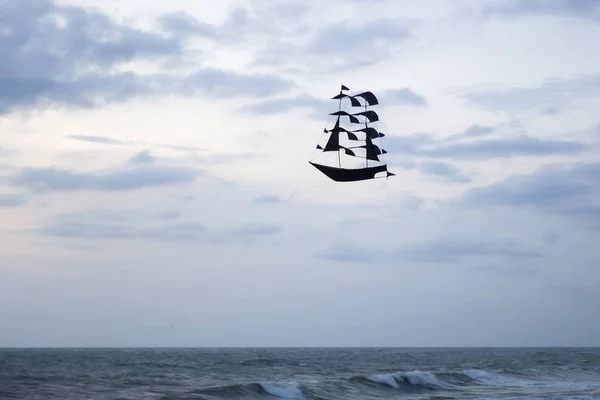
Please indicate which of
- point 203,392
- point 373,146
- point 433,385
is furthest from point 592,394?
point 373,146

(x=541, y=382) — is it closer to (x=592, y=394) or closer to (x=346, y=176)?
(x=592, y=394)

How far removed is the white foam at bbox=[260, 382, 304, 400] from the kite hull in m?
18.6

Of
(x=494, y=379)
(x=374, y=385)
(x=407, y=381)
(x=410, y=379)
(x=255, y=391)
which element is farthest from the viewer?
(x=494, y=379)

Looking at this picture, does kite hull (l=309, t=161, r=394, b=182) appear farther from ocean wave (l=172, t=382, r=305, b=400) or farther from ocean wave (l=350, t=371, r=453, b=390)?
ocean wave (l=350, t=371, r=453, b=390)

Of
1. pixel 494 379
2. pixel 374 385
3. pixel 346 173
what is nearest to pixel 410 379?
pixel 374 385

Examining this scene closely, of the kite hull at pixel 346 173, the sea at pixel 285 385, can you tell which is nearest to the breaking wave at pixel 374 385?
the sea at pixel 285 385

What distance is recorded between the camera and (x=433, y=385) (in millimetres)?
46281

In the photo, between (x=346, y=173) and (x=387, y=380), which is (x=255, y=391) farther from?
(x=346, y=173)

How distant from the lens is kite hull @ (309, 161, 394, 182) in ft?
68.9

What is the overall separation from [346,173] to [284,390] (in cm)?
1979

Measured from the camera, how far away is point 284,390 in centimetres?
3791

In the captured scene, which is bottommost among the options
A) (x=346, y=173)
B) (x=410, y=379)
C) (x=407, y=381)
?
(x=407, y=381)

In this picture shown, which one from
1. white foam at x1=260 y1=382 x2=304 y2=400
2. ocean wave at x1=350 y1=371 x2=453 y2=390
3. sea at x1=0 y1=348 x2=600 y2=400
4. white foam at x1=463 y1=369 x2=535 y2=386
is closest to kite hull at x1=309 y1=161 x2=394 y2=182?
sea at x1=0 y1=348 x2=600 y2=400

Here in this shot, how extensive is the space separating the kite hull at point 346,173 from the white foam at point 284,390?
61.0 feet
